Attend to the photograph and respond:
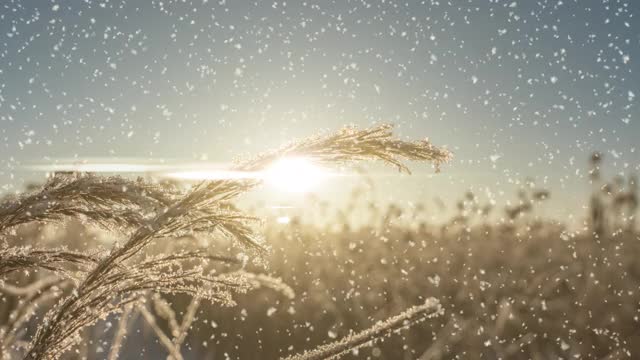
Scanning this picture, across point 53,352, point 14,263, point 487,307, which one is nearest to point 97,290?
point 53,352

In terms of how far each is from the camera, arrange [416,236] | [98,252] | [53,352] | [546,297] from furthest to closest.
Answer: [416,236] → [546,297] → [98,252] → [53,352]

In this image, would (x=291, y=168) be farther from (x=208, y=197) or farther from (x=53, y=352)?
(x=53, y=352)

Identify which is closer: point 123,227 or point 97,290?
point 97,290

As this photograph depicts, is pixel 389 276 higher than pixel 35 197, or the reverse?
pixel 35 197

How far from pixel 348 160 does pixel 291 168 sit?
0.65 ft

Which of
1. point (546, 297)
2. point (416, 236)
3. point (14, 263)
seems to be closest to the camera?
point (14, 263)

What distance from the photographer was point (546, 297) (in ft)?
22.4

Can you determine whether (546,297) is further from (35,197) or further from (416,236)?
(35,197)

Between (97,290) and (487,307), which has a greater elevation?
(97,290)

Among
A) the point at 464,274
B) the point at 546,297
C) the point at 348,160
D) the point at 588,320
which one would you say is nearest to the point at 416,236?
the point at 464,274

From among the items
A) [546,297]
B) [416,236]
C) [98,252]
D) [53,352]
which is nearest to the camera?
[53,352]

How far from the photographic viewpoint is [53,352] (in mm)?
1517

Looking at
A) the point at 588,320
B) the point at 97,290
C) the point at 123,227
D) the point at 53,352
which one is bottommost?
the point at 588,320

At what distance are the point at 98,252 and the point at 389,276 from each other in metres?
6.25
